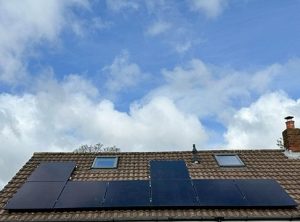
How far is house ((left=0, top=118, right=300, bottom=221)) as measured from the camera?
40.6ft

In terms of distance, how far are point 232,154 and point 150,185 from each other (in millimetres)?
5277

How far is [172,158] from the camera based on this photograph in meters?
17.5

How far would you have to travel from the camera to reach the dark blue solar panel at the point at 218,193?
12.7 m

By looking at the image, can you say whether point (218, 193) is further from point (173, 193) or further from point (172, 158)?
point (172, 158)

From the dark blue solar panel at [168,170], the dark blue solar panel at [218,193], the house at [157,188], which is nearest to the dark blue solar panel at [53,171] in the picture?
the house at [157,188]

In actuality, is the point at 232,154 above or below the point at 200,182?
above

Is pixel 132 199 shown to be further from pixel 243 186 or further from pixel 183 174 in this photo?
pixel 243 186

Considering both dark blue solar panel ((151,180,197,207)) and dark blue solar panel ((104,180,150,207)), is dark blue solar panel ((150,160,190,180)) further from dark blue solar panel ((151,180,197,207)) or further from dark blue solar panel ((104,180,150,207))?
dark blue solar panel ((104,180,150,207))

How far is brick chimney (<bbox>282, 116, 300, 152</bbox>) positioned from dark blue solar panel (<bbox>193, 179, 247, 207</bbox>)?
476 cm

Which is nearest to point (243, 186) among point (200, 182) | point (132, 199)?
point (200, 182)

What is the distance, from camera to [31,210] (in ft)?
41.5

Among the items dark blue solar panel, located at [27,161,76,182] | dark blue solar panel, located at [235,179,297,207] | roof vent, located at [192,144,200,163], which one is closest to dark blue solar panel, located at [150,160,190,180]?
roof vent, located at [192,144,200,163]

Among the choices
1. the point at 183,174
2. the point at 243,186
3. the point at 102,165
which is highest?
the point at 102,165

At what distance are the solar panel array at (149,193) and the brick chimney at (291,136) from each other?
3.81 m
